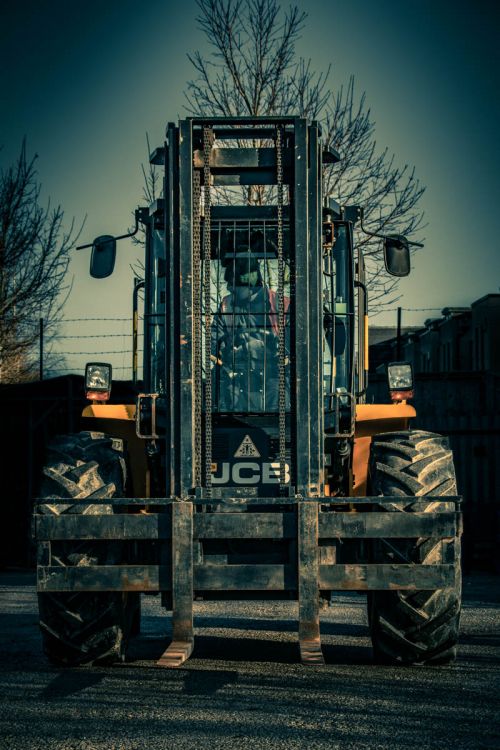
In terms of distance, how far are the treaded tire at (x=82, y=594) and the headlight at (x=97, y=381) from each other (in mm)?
1048

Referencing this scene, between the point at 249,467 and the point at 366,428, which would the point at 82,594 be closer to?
the point at 249,467

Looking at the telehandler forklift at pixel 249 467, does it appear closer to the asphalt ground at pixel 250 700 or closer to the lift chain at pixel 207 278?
the lift chain at pixel 207 278

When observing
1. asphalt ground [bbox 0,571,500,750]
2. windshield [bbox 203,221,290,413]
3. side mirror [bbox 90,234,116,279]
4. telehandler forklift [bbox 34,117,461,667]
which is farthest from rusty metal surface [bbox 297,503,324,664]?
side mirror [bbox 90,234,116,279]

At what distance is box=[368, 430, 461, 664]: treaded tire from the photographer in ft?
24.1

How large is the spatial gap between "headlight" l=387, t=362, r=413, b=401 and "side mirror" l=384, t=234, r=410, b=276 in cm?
72

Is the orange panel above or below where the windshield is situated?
below

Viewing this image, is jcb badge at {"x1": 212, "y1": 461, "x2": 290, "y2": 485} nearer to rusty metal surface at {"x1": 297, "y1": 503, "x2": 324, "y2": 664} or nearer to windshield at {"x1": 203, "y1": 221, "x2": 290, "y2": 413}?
windshield at {"x1": 203, "y1": 221, "x2": 290, "y2": 413}

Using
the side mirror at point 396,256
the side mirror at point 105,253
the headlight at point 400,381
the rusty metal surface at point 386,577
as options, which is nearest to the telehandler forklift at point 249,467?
the rusty metal surface at point 386,577

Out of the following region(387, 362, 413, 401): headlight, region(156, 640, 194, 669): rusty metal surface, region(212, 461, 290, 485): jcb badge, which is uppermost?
region(387, 362, 413, 401): headlight

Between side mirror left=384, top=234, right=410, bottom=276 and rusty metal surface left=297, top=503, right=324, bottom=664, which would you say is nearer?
rusty metal surface left=297, top=503, right=324, bottom=664

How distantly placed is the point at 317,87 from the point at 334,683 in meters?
15.7

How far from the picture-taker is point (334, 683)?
23.3ft

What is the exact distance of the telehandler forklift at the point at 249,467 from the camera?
7125mm

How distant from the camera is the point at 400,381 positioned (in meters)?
8.69
